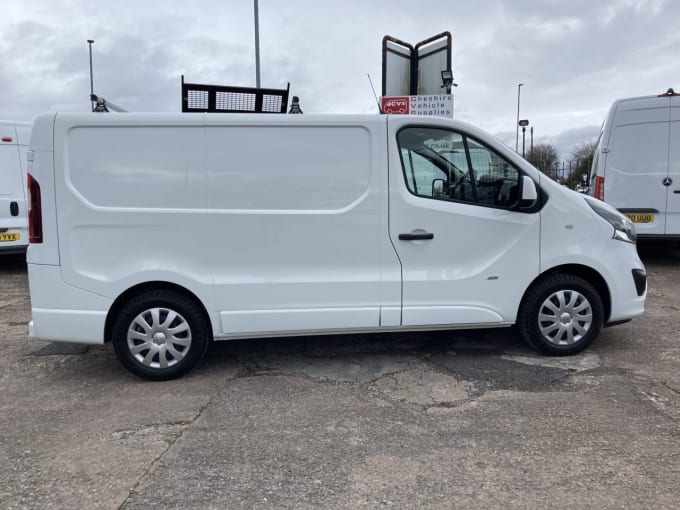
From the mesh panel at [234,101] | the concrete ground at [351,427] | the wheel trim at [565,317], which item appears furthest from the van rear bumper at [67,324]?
the wheel trim at [565,317]

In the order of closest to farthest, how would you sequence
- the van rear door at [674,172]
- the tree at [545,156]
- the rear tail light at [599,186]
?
the van rear door at [674,172] → the rear tail light at [599,186] → the tree at [545,156]

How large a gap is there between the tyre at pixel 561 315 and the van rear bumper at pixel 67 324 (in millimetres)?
3323

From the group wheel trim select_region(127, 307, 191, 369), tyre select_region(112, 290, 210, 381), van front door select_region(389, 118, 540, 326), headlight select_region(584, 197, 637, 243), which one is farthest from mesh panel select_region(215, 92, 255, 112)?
headlight select_region(584, 197, 637, 243)

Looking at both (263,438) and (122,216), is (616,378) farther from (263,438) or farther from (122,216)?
(122,216)

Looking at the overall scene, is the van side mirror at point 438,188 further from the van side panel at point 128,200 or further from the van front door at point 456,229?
the van side panel at point 128,200

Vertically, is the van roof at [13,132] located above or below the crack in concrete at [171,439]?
above

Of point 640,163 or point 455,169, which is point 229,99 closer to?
point 455,169

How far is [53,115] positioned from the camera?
3602mm

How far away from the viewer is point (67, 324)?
3.72 metres

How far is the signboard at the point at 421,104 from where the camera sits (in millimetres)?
8664

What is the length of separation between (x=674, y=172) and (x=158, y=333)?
7.69 m

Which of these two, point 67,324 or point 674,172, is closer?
point 67,324

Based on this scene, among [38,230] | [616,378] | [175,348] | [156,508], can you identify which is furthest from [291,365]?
[616,378]


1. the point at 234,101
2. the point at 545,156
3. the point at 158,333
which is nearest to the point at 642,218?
the point at 234,101
